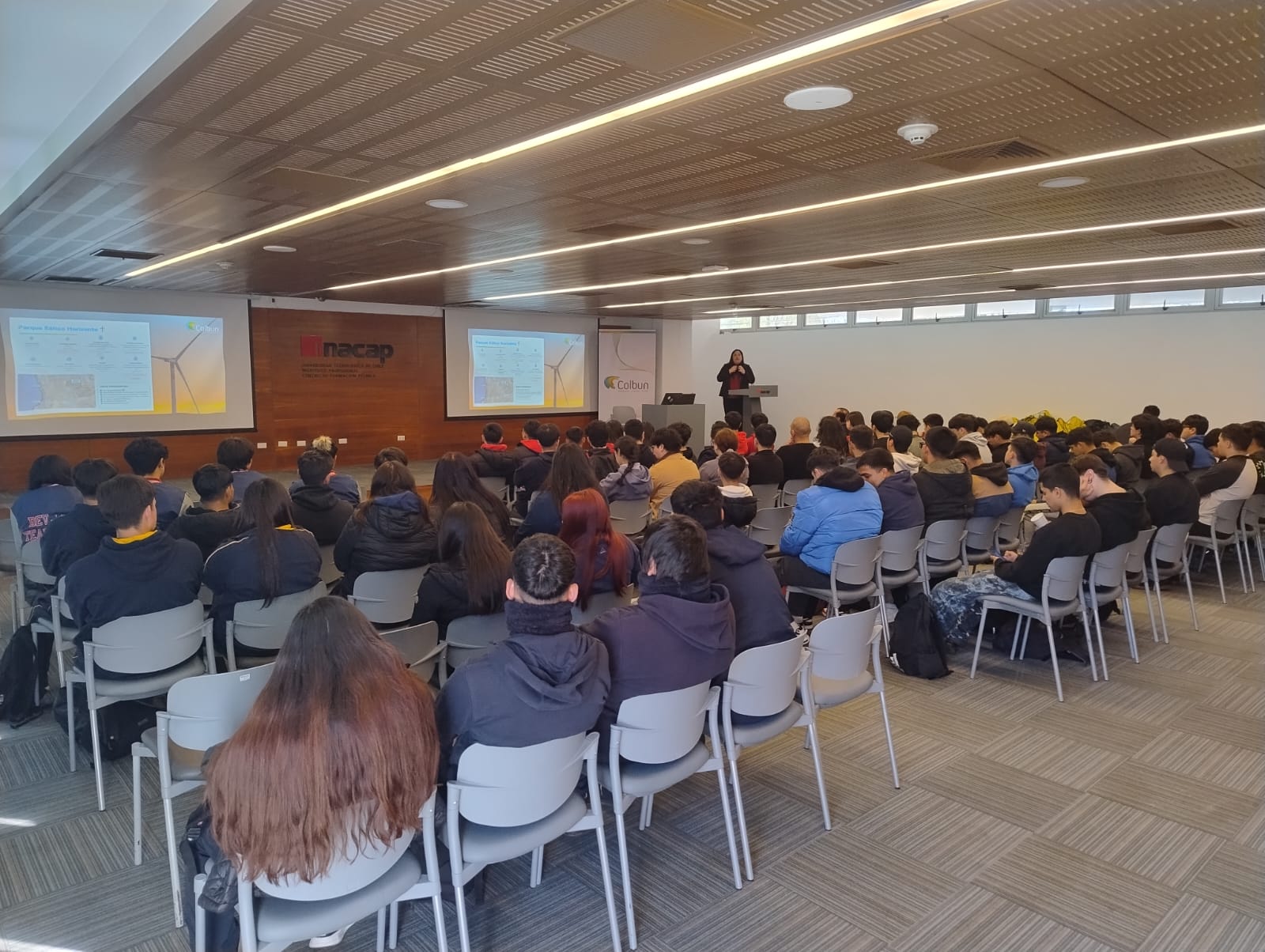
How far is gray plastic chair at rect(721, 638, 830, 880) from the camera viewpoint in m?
Answer: 2.67

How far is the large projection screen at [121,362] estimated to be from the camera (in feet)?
33.9

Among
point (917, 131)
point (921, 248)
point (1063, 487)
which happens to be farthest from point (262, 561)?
point (921, 248)

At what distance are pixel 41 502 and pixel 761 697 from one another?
4411 millimetres

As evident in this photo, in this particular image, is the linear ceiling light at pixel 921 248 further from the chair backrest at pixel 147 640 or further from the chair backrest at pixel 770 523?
the chair backrest at pixel 147 640

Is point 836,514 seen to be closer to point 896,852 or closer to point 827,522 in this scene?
point 827,522

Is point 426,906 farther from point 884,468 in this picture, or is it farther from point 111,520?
point 884,468

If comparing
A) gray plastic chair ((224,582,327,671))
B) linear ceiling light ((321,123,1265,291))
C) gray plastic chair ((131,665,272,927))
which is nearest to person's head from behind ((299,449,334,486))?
gray plastic chair ((224,582,327,671))

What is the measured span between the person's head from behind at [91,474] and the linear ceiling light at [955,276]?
796cm

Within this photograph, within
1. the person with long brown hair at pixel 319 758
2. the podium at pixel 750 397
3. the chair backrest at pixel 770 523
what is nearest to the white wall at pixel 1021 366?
the podium at pixel 750 397

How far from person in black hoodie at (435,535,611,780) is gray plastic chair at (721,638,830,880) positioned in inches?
25.4

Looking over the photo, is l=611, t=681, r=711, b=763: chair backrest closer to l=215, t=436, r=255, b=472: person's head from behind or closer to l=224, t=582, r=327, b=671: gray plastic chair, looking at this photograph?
l=224, t=582, r=327, b=671: gray plastic chair

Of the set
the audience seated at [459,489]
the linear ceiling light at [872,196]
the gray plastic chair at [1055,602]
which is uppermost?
the linear ceiling light at [872,196]

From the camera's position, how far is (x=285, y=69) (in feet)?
Result: 9.59

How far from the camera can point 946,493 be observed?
5.34m
